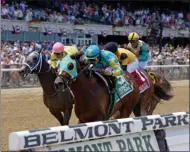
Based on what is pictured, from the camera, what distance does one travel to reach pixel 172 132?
468cm

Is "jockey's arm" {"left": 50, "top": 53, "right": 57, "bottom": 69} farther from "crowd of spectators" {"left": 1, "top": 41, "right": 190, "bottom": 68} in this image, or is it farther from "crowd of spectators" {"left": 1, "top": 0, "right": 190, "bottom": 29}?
"crowd of spectators" {"left": 1, "top": 0, "right": 190, "bottom": 29}

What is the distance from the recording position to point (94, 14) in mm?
24422

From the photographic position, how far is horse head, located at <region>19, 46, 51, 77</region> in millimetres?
6234

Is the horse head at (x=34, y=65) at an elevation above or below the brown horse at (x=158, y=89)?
above

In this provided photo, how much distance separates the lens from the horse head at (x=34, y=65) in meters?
6.23

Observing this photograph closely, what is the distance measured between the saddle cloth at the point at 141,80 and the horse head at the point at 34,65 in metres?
1.44

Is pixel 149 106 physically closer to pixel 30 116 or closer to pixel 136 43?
pixel 136 43

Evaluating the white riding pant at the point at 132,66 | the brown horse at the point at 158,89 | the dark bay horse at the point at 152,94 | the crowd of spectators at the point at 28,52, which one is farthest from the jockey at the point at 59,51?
the crowd of spectators at the point at 28,52

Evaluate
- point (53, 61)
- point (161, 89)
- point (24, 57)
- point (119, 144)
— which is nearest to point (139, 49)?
point (161, 89)

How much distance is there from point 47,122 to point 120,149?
4.80m

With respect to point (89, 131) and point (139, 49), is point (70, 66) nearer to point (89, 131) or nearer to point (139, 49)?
point (89, 131)

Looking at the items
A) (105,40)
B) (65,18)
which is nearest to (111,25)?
(105,40)

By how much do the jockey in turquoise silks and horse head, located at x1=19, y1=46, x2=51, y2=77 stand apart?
2.96 feet

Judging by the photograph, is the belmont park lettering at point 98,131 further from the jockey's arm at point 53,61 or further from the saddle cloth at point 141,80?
the jockey's arm at point 53,61
